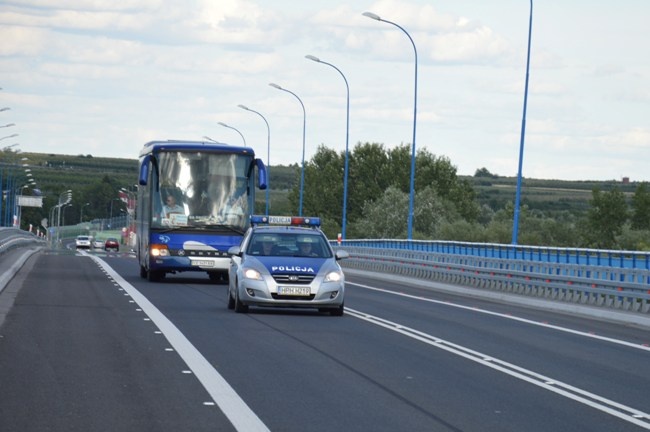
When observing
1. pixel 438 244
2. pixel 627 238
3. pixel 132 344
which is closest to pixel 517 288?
pixel 438 244

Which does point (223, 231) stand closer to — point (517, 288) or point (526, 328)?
point (517, 288)

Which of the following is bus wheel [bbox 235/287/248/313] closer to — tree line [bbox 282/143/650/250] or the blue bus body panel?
the blue bus body panel

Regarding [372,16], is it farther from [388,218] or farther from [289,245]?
[388,218]

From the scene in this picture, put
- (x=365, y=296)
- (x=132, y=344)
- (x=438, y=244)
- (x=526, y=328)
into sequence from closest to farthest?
(x=132, y=344) < (x=526, y=328) < (x=365, y=296) < (x=438, y=244)

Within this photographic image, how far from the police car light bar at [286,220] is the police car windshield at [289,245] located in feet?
5.62

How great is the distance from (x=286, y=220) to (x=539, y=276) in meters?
7.17

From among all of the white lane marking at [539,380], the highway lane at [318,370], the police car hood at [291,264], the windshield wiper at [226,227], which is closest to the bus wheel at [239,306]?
the highway lane at [318,370]

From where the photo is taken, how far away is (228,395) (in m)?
11.8

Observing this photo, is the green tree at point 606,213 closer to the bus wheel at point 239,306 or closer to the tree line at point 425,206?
the tree line at point 425,206

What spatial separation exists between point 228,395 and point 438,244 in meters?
34.1

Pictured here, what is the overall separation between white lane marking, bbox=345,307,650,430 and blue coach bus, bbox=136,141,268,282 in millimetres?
13587

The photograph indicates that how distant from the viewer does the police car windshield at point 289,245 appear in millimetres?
23969

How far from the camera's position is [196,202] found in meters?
34.6

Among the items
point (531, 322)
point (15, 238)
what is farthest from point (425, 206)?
point (531, 322)
